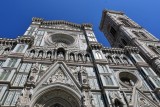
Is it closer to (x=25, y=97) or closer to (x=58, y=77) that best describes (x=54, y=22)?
(x=58, y=77)

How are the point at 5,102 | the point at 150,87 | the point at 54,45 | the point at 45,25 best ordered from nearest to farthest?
the point at 5,102, the point at 150,87, the point at 54,45, the point at 45,25

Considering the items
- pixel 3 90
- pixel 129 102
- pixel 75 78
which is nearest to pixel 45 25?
pixel 75 78

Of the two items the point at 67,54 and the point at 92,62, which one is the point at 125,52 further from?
the point at 67,54

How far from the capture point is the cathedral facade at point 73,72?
10055 mm

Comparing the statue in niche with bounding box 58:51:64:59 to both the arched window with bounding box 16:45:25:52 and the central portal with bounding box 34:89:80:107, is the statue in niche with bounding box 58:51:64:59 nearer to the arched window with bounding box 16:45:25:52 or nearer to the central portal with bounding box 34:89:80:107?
the arched window with bounding box 16:45:25:52

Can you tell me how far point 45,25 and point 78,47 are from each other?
6162mm

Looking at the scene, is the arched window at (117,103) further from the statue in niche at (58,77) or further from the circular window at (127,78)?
the circular window at (127,78)

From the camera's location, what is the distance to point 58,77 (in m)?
11.7

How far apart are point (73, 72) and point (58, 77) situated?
126cm

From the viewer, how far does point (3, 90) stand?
9.47m

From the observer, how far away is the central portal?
1027 cm

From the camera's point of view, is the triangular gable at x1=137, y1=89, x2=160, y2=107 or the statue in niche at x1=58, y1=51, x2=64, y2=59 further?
the statue in niche at x1=58, y1=51, x2=64, y2=59

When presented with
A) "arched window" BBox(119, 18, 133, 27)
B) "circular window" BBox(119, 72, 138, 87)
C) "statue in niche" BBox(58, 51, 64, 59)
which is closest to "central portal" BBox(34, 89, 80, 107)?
"statue in niche" BBox(58, 51, 64, 59)

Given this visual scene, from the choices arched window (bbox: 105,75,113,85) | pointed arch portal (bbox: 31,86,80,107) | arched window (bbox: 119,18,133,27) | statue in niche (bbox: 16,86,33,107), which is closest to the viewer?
statue in niche (bbox: 16,86,33,107)
